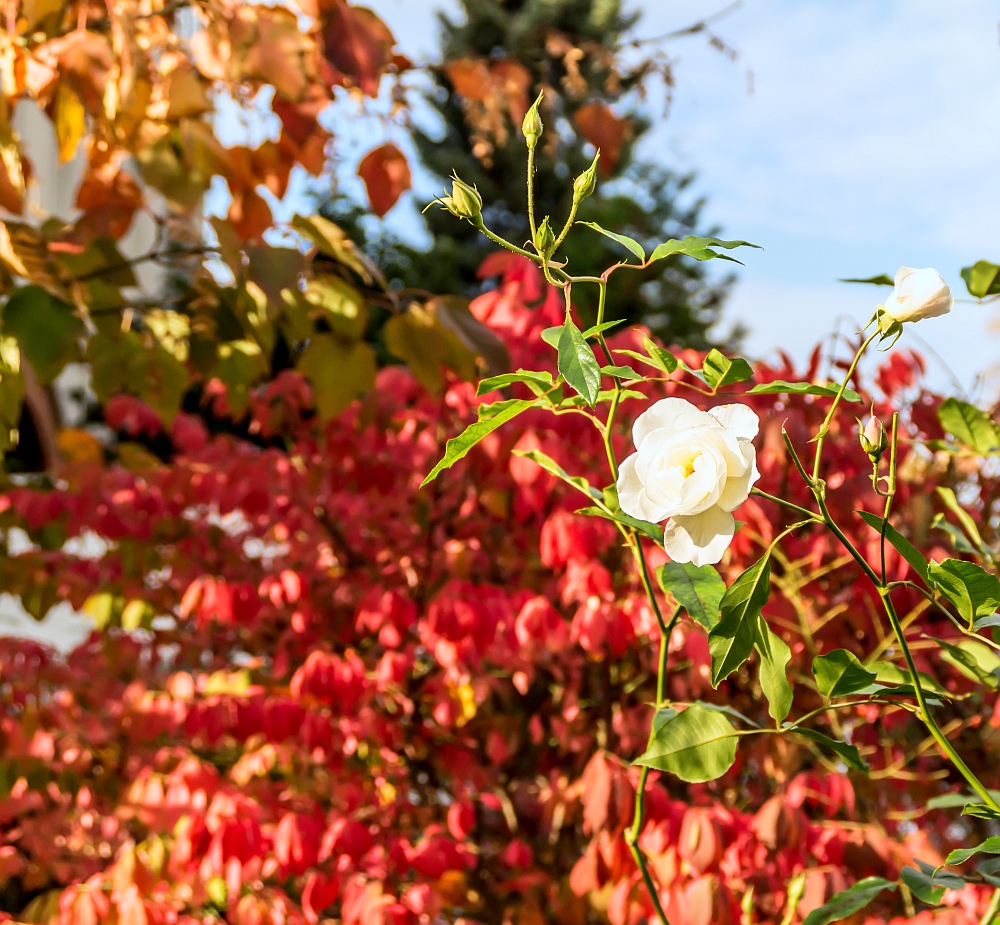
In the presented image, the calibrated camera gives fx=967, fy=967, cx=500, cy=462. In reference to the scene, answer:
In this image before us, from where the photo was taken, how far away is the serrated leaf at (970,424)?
1084mm

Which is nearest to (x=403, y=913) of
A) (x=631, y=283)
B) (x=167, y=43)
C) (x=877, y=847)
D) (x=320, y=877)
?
(x=320, y=877)

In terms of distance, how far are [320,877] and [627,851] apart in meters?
0.71

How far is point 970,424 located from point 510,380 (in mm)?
641

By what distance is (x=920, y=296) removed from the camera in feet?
2.16

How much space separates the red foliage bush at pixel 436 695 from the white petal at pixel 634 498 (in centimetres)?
105

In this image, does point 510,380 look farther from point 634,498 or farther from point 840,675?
point 840,675

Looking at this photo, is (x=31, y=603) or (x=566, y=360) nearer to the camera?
(x=566, y=360)

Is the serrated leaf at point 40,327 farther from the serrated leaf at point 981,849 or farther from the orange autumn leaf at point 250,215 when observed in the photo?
the serrated leaf at point 981,849

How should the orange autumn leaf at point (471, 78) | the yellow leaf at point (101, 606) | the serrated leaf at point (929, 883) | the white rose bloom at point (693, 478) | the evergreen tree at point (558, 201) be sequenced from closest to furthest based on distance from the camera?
the white rose bloom at point (693, 478) → the serrated leaf at point (929, 883) → the orange autumn leaf at point (471, 78) → the yellow leaf at point (101, 606) → the evergreen tree at point (558, 201)

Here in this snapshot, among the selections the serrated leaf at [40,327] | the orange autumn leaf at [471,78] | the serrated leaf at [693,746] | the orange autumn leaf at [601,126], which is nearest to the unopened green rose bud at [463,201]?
the serrated leaf at [693,746]

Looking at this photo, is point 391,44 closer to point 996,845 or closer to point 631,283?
point 996,845

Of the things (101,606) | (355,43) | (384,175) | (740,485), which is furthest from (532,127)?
(101,606)

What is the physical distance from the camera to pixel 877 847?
164 cm

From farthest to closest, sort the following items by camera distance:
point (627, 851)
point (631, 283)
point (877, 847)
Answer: point (631, 283), point (627, 851), point (877, 847)
